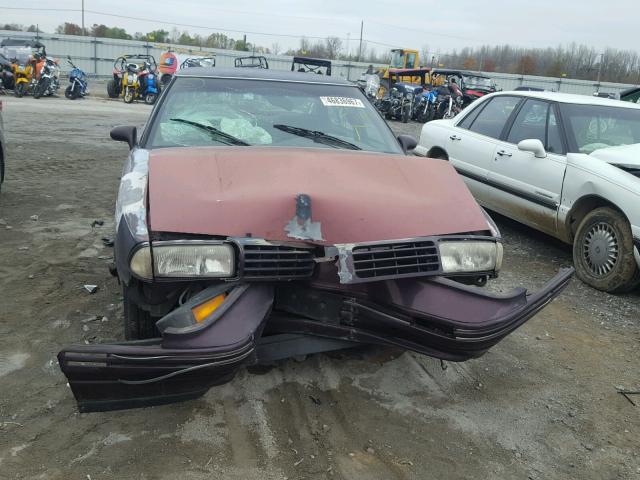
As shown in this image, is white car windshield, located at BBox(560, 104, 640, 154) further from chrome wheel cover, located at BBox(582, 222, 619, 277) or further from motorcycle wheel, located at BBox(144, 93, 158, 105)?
motorcycle wheel, located at BBox(144, 93, 158, 105)

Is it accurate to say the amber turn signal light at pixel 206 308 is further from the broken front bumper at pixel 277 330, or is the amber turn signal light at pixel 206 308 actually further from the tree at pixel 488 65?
the tree at pixel 488 65

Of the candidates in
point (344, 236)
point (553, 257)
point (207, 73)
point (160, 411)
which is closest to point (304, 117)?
point (207, 73)

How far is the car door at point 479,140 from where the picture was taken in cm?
626

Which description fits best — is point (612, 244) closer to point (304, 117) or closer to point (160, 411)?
point (304, 117)

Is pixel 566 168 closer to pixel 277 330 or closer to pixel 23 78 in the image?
pixel 277 330

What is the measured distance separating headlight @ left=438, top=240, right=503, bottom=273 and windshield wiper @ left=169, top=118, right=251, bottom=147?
150cm

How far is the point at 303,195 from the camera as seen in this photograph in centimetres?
259

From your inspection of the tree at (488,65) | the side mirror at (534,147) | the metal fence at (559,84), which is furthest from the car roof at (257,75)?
the tree at (488,65)

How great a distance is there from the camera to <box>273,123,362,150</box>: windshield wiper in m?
3.77

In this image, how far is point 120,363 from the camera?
6.94 ft

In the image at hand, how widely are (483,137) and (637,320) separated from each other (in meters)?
2.77

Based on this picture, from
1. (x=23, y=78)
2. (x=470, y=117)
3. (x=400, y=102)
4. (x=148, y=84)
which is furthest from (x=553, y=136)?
(x=148, y=84)

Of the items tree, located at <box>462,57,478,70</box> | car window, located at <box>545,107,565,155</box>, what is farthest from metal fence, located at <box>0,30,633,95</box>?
tree, located at <box>462,57,478,70</box>

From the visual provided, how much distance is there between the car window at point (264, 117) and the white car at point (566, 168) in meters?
2.01
